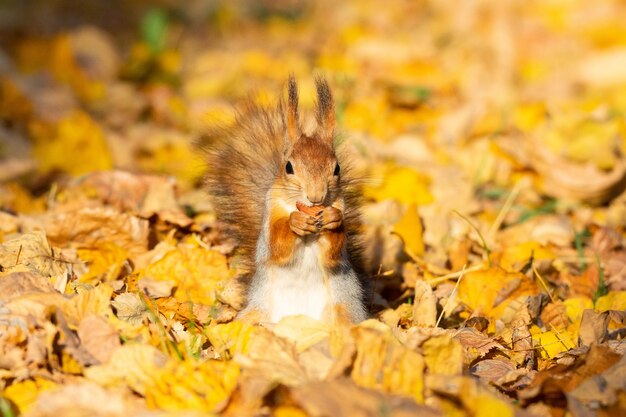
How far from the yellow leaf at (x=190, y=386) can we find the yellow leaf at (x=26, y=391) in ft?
0.89

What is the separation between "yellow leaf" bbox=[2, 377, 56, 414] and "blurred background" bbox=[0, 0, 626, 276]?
1378 millimetres

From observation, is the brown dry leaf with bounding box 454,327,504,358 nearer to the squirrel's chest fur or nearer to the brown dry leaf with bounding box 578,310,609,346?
the brown dry leaf with bounding box 578,310,609,346

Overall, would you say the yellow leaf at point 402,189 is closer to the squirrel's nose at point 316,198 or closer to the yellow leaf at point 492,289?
the yellow leaf at point 492,289

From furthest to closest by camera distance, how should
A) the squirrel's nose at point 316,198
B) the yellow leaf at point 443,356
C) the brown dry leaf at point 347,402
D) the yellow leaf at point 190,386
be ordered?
the squirrel's nose at point 316,198, the yellow leaf at point 443,356, the yellow leaf at point 190,386, the brown dry leaf at point 347,402

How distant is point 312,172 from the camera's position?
2307 mm

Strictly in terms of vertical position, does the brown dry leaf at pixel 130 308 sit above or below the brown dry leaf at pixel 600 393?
above

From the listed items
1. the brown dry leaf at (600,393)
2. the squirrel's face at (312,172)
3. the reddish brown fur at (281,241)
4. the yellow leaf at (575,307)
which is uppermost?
the squirrel's face at (312,172)

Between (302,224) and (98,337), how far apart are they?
0.63m

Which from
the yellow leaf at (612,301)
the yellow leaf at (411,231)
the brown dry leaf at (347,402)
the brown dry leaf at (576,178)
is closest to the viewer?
the brown dry leaf at (347,402)

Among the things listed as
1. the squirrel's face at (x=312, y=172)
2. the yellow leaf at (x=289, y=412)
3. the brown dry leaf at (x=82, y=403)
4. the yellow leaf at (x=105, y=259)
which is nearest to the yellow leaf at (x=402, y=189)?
the yellow leaf at (x=105, y=259)

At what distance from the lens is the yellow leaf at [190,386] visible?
1.91 m

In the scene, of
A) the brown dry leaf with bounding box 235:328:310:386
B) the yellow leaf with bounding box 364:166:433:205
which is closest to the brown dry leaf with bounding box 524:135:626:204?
the yellow leaf with bounding box 364:166:433:205

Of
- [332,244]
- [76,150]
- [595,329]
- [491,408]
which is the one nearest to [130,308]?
[332,244]

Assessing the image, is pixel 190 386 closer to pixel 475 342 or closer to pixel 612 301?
pixel 475 342
